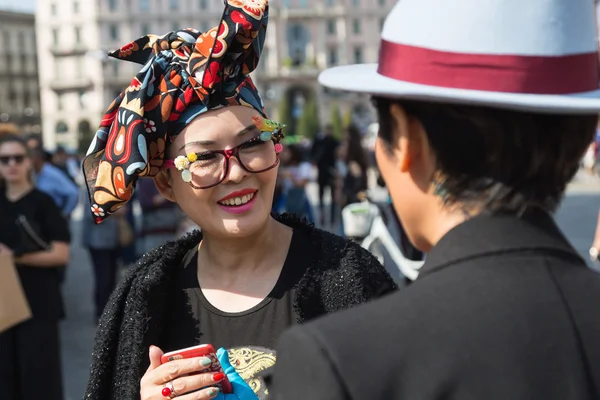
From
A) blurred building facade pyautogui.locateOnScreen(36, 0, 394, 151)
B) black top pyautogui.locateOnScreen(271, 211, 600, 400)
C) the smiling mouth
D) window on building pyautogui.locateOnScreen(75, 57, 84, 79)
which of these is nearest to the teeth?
the smiling mouth

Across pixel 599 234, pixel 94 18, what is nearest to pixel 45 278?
pixel 599 234

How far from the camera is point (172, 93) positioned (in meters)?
2.46

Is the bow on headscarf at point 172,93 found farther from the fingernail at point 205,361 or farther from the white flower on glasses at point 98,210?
the fingernail at point 205,361

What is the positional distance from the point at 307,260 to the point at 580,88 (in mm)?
1273

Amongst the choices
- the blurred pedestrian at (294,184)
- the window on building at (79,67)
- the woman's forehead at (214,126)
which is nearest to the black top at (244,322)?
the woman's forehead at (214,126)

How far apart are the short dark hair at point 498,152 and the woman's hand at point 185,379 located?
0.85m

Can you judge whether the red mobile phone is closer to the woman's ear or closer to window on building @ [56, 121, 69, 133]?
the woman's ear

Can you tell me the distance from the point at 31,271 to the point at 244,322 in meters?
3.20

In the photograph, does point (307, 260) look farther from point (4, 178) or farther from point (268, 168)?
point (4, 178)

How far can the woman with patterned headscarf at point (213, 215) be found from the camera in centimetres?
240

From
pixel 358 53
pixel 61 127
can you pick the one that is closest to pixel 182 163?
pixel 358 53

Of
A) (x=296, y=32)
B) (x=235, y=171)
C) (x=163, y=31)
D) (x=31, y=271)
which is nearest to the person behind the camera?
(x=235, y=171)

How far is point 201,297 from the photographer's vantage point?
2.51 metres

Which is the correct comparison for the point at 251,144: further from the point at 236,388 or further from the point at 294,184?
the point at 294,184
